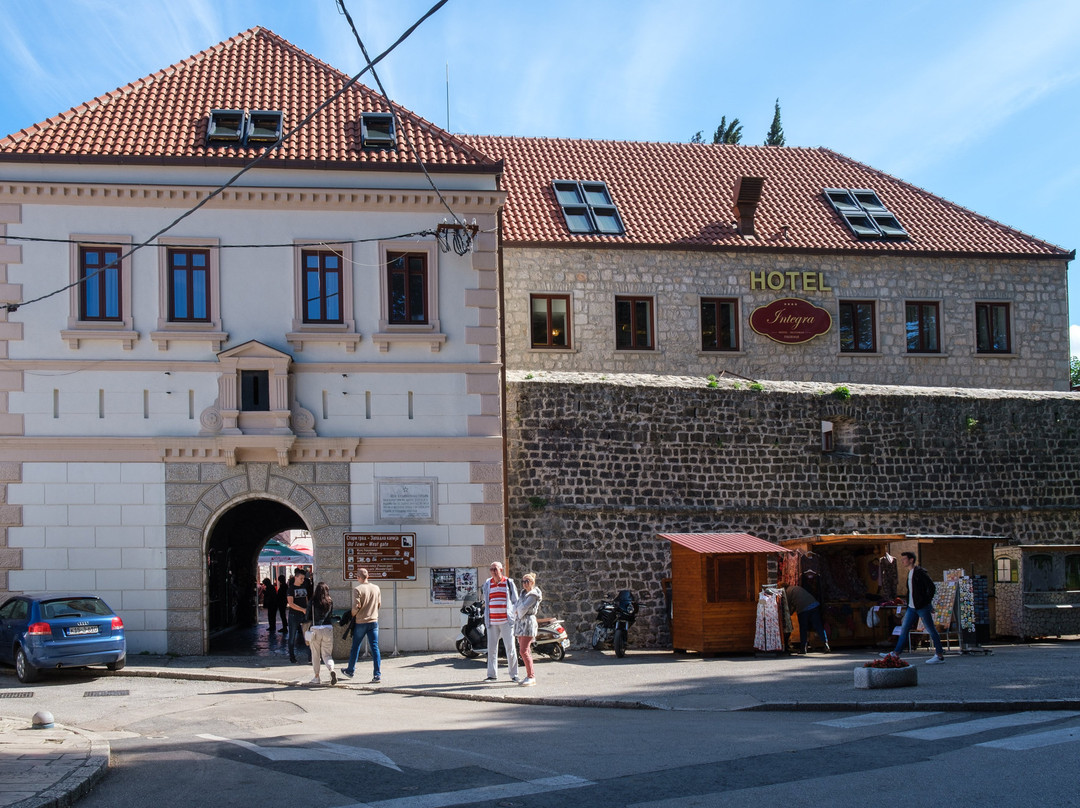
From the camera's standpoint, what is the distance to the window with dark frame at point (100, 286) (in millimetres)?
20062

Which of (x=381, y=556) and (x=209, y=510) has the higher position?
(x=209, y=510)

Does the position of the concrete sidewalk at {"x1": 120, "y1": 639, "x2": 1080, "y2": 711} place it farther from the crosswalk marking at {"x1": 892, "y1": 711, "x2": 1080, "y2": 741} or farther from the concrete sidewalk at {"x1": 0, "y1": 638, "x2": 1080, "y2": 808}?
the crosswalk marking at {"x1": 892, "y1": 711, "x2": 1080, "y2": 741}

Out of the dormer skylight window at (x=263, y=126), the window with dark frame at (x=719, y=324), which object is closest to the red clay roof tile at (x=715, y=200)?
the window with dark frame at (x=719, y=324)

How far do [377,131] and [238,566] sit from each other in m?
11.6

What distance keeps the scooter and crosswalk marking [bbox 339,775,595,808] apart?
10.2 meters

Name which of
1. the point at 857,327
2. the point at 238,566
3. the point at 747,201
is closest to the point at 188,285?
the point at 238,566

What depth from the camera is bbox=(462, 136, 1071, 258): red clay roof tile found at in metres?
28.2

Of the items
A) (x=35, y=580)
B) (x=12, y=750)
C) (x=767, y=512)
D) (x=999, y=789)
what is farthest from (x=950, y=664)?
(x=35, y=580)

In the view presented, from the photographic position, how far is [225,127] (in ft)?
70.8

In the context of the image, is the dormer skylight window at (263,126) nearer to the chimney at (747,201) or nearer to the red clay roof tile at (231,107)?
the red clay roof tile at (231,107)

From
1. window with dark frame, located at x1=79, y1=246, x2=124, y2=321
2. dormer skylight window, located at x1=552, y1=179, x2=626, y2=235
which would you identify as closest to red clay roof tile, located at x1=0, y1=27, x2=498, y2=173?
window with dark frame, located at x1=79, y1=246, x2=124, y2=321

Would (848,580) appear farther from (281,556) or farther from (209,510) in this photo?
(281,556)

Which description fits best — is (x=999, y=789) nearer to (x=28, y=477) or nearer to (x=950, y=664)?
(x=950, y=664)

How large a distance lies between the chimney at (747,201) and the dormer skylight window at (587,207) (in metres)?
3.10
